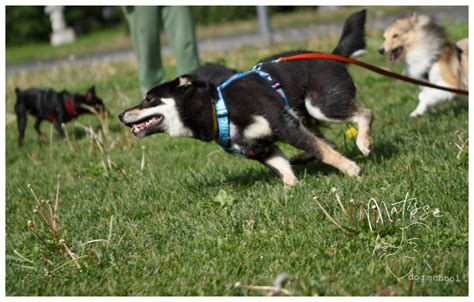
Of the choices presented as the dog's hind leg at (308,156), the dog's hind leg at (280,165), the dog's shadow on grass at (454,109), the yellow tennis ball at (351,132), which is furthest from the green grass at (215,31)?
the dog's hind leg at (280,165)

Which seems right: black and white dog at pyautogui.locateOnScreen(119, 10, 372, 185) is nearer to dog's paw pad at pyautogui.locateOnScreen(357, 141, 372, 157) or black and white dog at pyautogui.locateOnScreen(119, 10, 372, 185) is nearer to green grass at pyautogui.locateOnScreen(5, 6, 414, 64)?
dog's paw pad at pyautogui.locateOnScreen(357, 141, 372, 157)

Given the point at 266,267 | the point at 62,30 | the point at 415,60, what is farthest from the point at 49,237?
the point at 62,30

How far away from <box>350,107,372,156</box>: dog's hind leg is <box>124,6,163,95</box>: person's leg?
421 centimetres

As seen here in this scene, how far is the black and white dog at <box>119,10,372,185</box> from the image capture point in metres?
4.52

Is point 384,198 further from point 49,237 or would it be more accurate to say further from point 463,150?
point 49,237

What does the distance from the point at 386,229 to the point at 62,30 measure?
3433 cm

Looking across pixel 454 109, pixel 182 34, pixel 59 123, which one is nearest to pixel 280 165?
pixel 454 109

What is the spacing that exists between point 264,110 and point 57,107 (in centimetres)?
567

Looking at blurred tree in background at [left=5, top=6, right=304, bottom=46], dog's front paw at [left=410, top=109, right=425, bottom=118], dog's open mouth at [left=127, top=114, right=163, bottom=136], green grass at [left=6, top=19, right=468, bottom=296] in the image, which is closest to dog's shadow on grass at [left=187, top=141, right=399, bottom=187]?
green grass at [left=6, top=19, right=468, bottom=296]

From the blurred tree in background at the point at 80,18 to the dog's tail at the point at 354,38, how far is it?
19.9 meters

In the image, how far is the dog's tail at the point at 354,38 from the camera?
527 centimetres

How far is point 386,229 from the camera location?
11.8 ft
